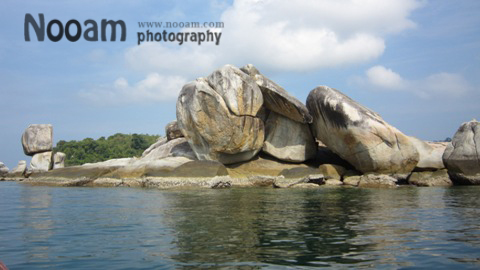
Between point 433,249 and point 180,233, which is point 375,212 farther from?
point 180,233

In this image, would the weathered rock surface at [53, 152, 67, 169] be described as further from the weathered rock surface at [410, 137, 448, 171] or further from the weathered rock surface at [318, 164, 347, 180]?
the weathered rock surface at [410, 137, 448, 171]

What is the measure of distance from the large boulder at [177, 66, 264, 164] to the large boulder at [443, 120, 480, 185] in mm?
11200

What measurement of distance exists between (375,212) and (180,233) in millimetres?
6226

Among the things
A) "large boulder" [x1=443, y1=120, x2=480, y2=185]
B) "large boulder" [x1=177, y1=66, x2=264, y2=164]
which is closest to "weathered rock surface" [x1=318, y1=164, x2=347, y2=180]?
"large boulder" [x1=177, y1=66, x2=264, y2=164]

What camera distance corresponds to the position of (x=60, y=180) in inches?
1076

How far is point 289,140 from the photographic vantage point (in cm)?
2812

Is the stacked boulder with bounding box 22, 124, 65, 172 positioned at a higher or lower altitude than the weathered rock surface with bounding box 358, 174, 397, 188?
higher

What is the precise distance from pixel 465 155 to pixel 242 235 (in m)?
18.6

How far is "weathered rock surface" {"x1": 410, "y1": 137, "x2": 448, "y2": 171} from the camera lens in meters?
24.8

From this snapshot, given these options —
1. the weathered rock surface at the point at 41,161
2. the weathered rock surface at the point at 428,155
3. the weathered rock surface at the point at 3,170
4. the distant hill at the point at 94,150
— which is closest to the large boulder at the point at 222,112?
the weathered rock surface at the point at 428,155

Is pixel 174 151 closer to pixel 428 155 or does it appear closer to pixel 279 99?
pixel 279 99

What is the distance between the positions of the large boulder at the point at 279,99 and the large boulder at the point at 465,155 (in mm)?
8291

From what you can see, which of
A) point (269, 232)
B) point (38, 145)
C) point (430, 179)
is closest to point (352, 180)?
point (430, 179)

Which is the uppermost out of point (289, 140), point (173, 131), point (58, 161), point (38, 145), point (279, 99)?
point (279, 99)
